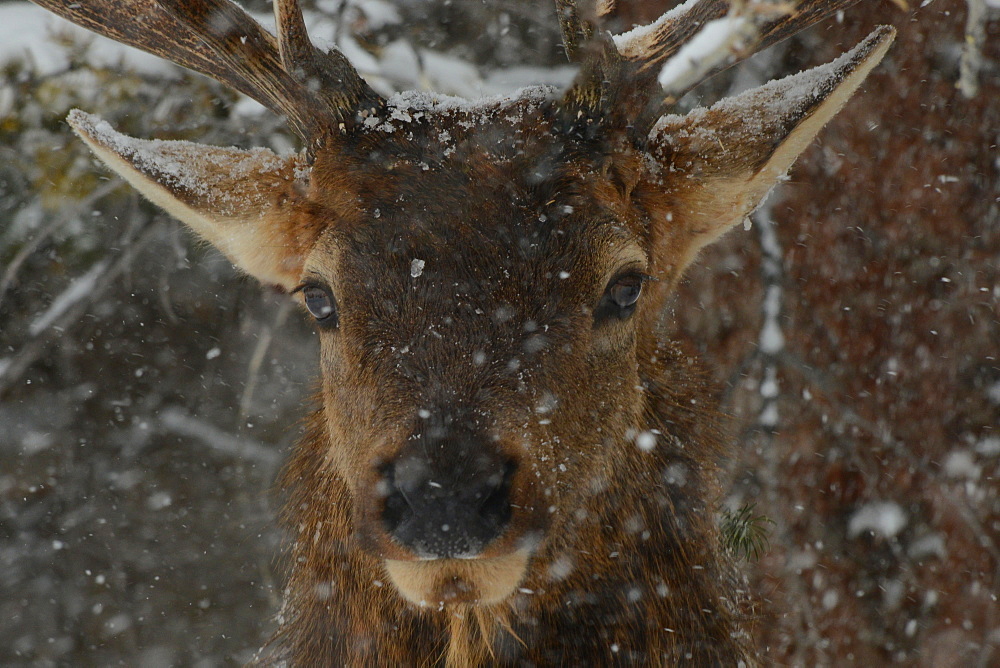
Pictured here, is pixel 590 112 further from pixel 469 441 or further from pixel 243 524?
pixel 243 524

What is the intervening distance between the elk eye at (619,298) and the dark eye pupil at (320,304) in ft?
2.87

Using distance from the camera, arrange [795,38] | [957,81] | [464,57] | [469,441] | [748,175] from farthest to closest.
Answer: [464,57] → [795,38] → [957,81] → [748,175] → [469,441]

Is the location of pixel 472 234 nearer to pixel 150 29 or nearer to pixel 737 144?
pixel 737 144

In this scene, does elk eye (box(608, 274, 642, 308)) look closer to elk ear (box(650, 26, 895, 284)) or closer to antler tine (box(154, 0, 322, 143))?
elk ear (box(650, 26, 895, 284))

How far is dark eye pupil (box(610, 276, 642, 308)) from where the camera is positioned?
287 cm

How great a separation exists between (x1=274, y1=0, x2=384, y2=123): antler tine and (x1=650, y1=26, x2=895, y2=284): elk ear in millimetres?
1084

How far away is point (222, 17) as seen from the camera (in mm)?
2885

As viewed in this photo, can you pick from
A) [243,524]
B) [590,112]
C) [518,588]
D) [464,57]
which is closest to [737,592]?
[518,588]

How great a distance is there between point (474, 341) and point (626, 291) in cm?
63

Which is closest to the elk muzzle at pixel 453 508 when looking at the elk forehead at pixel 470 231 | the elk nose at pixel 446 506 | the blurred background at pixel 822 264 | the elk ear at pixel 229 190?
the elk nose at pixel 446 506

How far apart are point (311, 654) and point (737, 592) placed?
1.68 meters

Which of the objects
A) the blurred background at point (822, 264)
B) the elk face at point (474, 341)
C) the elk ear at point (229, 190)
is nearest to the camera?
the elk face at point (474, 341)

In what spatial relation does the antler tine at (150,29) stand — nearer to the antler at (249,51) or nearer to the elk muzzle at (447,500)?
the antler at (249,51)

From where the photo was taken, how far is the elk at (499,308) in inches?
97.3
